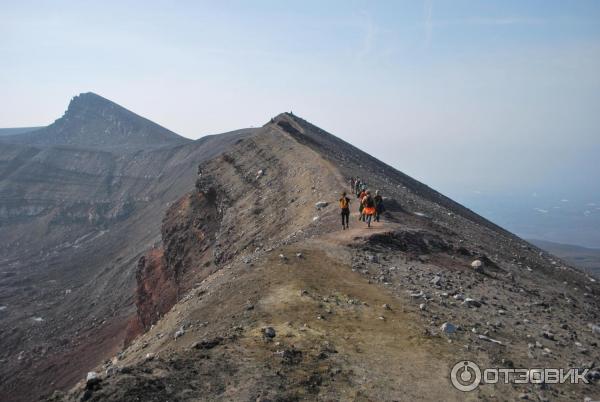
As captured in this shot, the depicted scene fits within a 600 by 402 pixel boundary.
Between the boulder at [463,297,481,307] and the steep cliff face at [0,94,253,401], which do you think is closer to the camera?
the boulder at [463,297,481,307]

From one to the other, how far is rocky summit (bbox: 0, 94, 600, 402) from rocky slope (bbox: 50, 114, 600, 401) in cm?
5

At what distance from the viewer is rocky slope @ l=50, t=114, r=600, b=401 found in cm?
962

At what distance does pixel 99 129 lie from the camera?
173875 mm

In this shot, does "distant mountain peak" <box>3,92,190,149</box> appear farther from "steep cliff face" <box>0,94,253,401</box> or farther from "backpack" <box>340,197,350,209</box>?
"backpack" <box>340,197,350,209</box>

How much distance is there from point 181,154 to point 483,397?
114 m

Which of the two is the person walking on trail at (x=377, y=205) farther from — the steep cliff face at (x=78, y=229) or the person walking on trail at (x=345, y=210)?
the steep cliff face at (x=78, y=229)

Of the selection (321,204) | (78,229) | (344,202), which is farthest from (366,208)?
(78,229)

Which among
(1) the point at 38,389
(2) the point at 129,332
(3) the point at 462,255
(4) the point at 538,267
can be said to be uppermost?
(3) the point at 462,255

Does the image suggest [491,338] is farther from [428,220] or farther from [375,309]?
[428,220]

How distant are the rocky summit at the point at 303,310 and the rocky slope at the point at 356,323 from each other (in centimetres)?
5

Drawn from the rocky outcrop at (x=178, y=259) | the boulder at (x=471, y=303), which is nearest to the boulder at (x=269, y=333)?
the boulder at (x=471, y=303)

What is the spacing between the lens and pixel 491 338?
1223cm

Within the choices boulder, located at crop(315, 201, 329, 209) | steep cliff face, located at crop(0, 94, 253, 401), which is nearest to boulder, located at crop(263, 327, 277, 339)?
boulder, located at crop(315, 201, 329, 209)

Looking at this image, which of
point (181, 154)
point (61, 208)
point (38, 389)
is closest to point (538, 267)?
point (38, 389)
